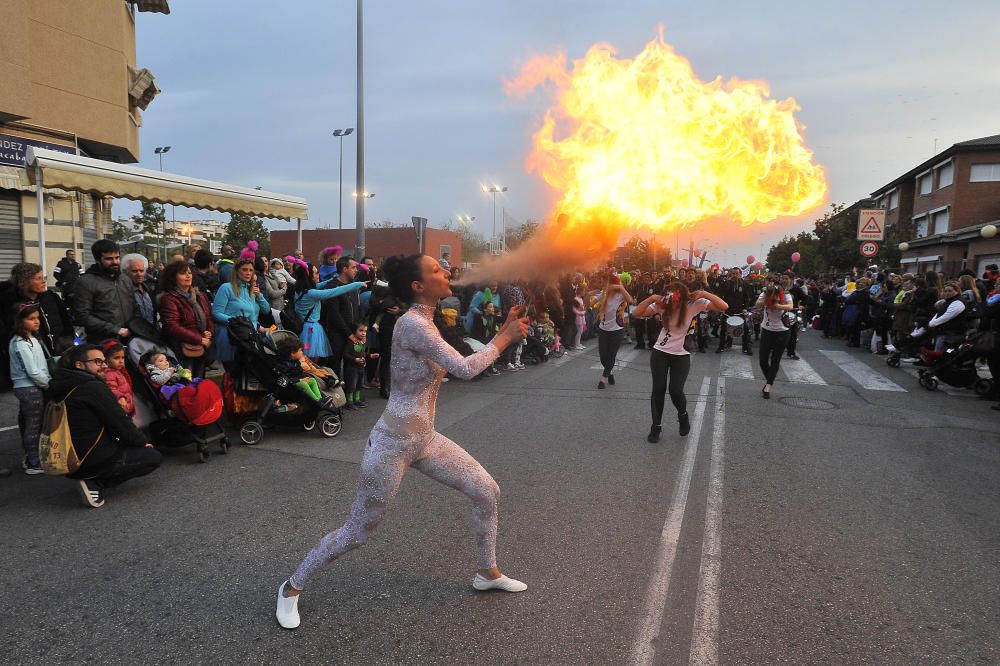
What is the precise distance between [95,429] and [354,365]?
154 inches

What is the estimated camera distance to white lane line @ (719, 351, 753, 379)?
12062 mm

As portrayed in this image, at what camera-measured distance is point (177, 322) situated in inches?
262

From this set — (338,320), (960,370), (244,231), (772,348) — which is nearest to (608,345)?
(772,348)

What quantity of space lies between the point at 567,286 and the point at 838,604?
9.97m

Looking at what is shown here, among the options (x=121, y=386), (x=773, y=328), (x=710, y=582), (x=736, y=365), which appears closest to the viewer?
(x=710, y=582)

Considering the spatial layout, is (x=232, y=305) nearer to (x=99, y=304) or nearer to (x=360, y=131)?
(x=99, y=304)

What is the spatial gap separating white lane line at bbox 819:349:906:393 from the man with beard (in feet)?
37.1

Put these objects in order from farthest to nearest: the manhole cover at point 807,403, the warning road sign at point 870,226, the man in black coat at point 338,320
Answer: the warning road sign at point 870,226 < the manhole cover at point 807,403 < the man in black coat at point 338,320

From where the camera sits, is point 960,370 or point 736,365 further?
point 736,365

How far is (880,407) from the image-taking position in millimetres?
9109

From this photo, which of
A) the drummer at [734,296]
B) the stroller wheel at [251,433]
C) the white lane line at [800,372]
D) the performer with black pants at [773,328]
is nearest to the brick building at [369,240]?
the drummer at [734,296]

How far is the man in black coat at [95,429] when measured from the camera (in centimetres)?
478

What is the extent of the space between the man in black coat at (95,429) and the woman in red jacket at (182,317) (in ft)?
5.26

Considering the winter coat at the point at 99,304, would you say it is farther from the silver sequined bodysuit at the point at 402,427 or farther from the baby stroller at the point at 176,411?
the silver sequined bodysuit at the point at 402,427
